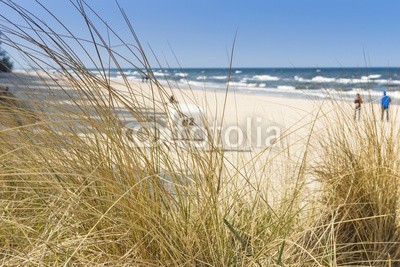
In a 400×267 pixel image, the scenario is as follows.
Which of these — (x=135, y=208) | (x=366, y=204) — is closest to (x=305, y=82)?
(x=366, y=204)

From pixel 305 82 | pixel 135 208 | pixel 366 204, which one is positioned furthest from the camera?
pixel 305 82

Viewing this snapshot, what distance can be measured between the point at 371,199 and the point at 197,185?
0.77 m

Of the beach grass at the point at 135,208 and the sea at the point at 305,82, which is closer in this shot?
the beach grass at the point at 135,208

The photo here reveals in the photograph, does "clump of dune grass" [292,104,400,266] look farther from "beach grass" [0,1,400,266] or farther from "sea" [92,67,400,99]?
"sea" [92,67,400,99]

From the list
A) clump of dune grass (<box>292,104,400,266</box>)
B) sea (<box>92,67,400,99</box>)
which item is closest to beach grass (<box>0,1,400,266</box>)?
clump of dune grass (<box>292,104,400,266</box>)

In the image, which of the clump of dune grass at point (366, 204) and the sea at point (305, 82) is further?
the sea at point (305, 82)

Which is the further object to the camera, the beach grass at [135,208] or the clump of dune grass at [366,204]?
the clump of dune grass at [366,204]

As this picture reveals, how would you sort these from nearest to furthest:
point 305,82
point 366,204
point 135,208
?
point 135,208
point 366,204
point 305,82

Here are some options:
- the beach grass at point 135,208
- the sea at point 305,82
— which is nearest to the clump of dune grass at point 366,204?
the beach grass at point 135,208

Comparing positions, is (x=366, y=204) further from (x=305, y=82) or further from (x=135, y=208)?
(x=305, y=82)

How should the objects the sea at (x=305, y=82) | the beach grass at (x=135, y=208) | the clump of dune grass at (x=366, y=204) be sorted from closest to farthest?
the beach grass at (x=135, y=208) → the clump of dune grass at (x=366, y=204) → the sea at (x=305, y=82)

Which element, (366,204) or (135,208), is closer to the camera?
(135,208)

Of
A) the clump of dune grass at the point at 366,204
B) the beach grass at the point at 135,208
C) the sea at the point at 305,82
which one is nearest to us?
the beach grass at the point at 135,208

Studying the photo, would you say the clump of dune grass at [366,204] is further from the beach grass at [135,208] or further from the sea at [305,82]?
the sea at [305,82]
